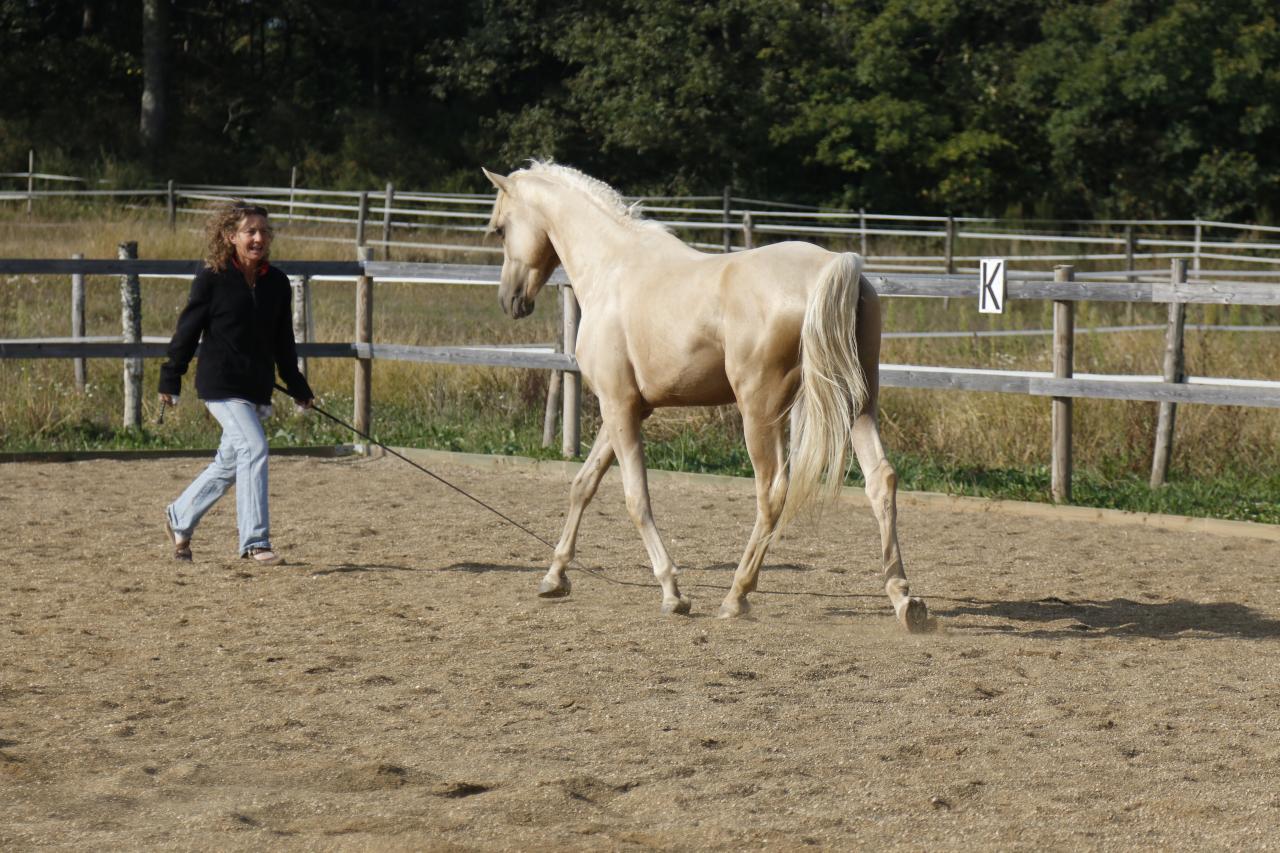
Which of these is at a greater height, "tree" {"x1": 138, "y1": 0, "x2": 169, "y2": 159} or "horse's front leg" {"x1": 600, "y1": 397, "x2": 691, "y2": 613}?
"tree" {"x1": 138, "y1": 0, "x2": 169, "y2": 159}

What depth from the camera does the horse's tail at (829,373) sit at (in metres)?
6.04

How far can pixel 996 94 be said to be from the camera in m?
34.8

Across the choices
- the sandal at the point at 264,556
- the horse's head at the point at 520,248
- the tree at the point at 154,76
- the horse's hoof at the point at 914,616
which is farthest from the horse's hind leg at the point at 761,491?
the tree at the point at 154,76

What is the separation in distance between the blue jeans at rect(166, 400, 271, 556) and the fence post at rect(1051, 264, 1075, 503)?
454cm

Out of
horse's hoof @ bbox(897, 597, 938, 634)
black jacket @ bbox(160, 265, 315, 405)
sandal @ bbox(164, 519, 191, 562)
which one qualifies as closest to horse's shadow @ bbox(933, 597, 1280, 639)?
horse's hoof @ bbox(897, 597, 938, 634)

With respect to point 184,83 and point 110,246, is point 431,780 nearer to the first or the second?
point 110,246

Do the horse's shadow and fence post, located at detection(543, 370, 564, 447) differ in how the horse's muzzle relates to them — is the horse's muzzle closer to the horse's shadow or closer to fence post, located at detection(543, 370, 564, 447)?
the horse's shadow

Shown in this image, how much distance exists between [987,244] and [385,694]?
89.5ft

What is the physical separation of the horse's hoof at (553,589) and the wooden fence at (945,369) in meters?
3.18

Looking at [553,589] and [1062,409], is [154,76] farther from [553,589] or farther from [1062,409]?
[553,589]

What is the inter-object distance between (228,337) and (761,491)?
264cm

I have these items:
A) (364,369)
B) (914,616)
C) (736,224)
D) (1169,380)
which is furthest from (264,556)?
(736,224)

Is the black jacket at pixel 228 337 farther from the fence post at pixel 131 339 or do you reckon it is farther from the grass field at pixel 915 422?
the fence post at pixel 131 339

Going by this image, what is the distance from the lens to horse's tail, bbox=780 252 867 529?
6.04m
